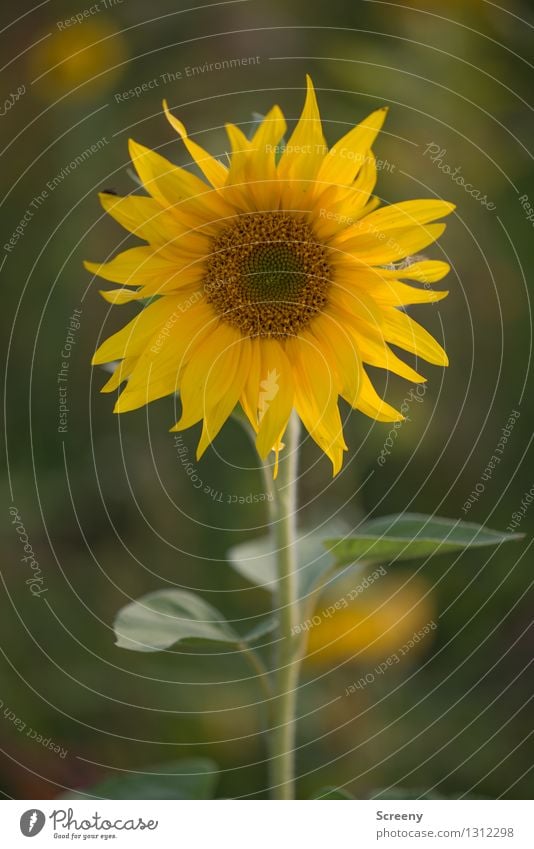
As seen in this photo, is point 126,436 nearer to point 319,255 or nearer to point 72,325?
point 72,325

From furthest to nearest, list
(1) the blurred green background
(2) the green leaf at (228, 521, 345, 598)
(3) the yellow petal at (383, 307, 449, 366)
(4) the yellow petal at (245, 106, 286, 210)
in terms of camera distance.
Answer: (1) the blurred green background, (2) the green leaf at (228, 521, 345, 598), (3) the yellow petal at (383, 307, 449, 366), (4) the yellow petal at (245, 106, 286, 210)

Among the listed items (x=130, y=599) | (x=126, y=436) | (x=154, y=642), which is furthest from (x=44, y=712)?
(x=154, y=642)

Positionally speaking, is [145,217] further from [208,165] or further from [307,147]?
[307,147]

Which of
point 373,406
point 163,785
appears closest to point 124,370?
point 373,406

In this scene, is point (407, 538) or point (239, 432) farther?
point (239, 432)

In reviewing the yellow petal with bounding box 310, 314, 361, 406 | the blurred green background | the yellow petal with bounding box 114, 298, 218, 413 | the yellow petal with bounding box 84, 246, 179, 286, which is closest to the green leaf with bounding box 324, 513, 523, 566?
the yellow petal with bounding box 310, 314, 361, 406

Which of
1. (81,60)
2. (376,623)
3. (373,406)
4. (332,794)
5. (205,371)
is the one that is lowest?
(332,794)

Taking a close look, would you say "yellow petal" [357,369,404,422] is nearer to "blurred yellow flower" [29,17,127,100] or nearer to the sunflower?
the sunflower
